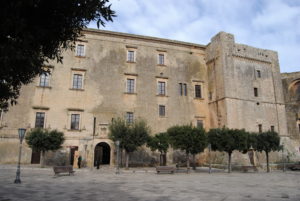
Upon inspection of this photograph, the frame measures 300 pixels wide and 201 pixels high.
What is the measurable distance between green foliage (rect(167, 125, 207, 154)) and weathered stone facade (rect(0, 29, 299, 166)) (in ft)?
19.9

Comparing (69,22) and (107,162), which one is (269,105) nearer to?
(107,162)

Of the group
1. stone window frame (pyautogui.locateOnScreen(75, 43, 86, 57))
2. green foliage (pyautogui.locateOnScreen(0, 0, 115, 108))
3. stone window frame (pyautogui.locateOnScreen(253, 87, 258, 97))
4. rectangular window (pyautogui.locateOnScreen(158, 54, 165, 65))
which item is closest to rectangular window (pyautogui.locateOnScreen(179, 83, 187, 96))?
rectangular window (pyautogui.locateOnScreen(158, 54, 165, 65))

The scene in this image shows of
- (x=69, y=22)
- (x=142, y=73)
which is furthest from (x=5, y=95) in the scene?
(x=142, y=73)

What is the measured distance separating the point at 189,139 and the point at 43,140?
1198cm

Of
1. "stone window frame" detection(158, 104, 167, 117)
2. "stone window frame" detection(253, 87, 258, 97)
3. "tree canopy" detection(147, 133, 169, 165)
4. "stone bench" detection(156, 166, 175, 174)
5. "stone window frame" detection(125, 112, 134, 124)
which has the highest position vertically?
"stone window frame" detection(253, 87, 258, 97)

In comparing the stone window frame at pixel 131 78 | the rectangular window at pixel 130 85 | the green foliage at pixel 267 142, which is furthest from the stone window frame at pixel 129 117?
the green foliage at pixel 267 142

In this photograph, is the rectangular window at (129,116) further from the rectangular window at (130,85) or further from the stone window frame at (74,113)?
the stone window frame at (74,113)

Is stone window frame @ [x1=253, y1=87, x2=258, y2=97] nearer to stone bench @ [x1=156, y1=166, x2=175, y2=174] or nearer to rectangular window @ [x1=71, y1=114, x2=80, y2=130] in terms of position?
stone bench @ [x1=156, y1=166, x2=175, y2=174]

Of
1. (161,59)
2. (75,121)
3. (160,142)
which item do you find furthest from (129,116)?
(161,59)

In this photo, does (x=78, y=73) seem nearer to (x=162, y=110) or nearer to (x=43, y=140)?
(x=43, y=140)

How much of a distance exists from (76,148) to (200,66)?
56.0 ft

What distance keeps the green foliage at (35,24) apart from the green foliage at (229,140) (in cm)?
1659

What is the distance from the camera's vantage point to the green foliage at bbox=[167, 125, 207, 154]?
62.2 ft

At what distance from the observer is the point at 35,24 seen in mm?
4754
